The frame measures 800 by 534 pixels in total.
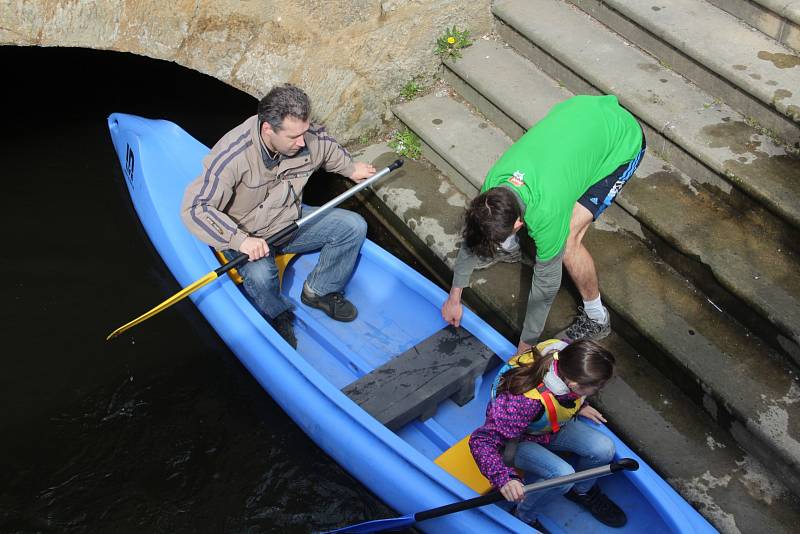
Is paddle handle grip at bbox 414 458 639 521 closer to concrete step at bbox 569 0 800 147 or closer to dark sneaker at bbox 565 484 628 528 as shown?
dark sneaker at bbox 565 484 628 528

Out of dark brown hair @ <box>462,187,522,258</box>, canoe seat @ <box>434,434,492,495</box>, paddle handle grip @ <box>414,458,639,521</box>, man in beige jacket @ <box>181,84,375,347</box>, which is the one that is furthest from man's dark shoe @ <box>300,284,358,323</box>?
paddle handle grip @ <box>414,458,639,521</box>

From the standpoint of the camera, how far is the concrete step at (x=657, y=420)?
11.8 feet

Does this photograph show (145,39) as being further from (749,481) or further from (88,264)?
(749,481)

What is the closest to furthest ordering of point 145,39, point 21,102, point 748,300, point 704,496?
point 704,496
point 748,300
point 145,39
point 21,102

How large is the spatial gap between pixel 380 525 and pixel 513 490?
0.80 meters

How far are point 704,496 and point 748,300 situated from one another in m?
1.02

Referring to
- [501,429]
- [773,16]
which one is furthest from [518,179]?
[773,16]

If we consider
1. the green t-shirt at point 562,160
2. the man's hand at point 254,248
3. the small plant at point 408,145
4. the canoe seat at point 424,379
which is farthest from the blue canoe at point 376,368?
the small plant at point 408,145

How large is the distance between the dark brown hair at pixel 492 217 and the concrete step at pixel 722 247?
1445 millimetres

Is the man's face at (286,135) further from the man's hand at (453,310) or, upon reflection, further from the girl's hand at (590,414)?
the girl's hand at (590,414)

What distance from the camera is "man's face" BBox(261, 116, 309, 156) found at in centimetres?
371

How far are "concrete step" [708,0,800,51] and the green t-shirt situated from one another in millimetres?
1458

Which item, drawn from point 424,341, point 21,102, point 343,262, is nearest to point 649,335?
point 424,341

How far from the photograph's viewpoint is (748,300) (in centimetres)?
392
